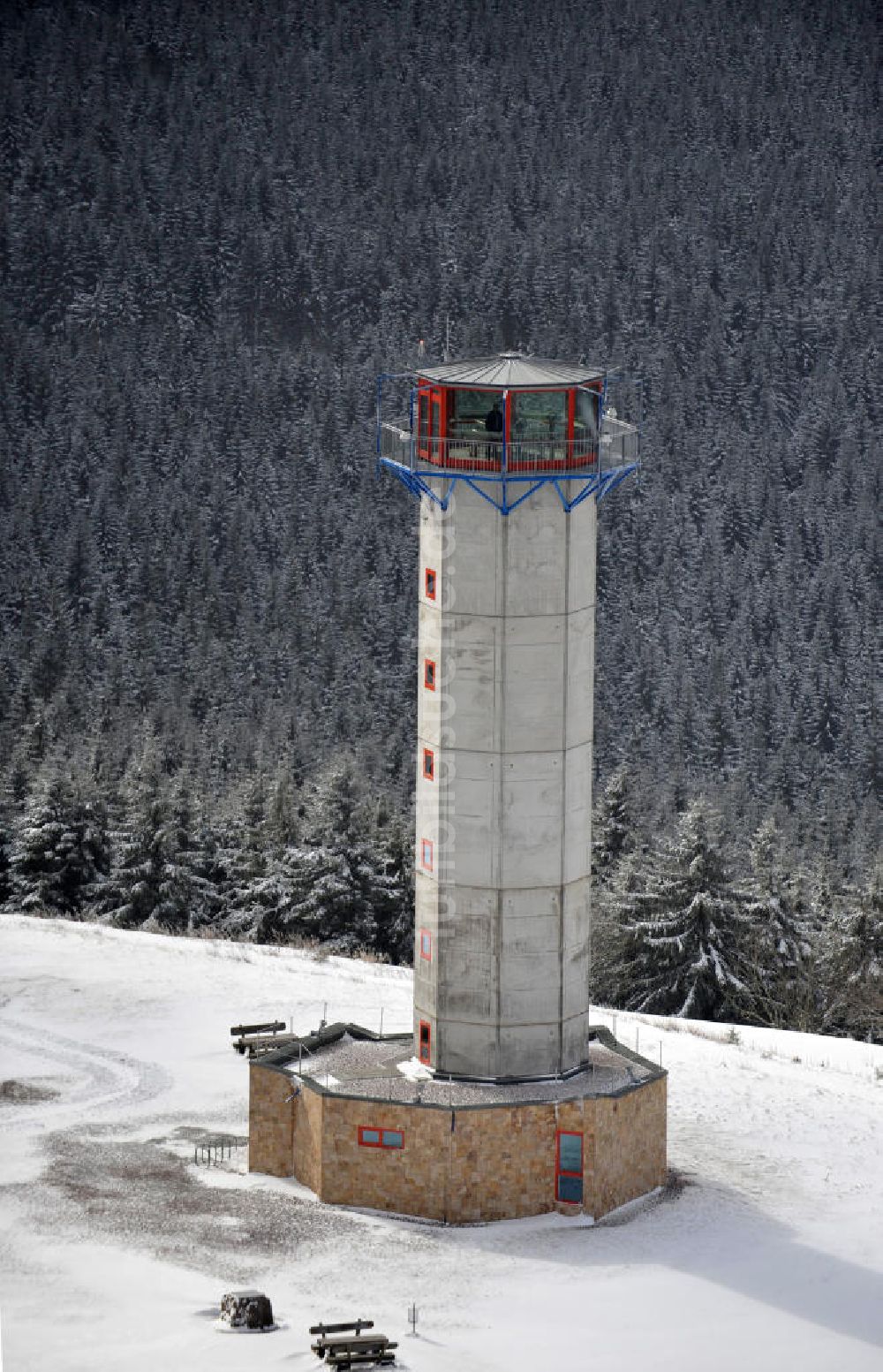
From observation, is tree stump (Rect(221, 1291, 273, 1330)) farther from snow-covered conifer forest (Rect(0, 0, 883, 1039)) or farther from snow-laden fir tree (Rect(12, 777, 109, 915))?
snow-laden fir tree (Rect(12, 777, 109, 915))

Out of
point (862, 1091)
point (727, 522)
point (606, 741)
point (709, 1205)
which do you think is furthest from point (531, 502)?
point (727, 522)

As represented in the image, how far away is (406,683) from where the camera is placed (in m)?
137

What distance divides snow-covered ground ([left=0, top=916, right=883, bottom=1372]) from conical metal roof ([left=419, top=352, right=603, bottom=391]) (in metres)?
14.3

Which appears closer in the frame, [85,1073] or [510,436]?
[510,436]

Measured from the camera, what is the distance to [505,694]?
124ft

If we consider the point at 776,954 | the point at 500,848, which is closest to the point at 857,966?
the point at 776,954

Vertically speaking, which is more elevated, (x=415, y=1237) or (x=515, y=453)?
(x=515, y=453)

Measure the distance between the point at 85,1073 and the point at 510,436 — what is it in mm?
16652

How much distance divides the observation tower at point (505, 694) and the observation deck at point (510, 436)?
34 millimetres

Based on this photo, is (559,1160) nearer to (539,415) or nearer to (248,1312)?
(248,1312)

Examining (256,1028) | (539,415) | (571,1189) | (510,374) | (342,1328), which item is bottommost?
(342,1328)

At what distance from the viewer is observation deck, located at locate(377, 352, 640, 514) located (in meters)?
37.2

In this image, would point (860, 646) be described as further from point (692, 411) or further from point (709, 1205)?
point (709, 1205)

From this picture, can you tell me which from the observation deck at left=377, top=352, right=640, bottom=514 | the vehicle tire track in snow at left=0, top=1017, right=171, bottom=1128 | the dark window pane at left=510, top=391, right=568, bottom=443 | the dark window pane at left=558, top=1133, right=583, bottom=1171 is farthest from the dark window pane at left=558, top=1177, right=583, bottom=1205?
the dark window pane at left=510, top=391, right=568, bottom=443
